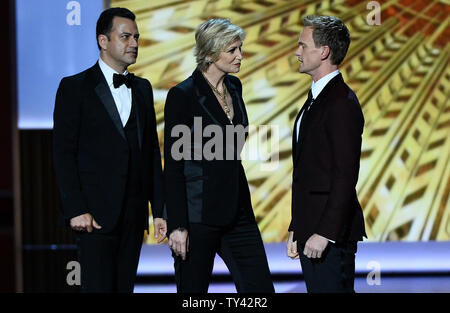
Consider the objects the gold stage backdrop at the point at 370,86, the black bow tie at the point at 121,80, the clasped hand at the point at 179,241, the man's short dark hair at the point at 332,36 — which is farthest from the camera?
the gold stage backdrop at the point at 370,86

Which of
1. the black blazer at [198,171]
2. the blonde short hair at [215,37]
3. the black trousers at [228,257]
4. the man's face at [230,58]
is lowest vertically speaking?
the black trousers at [228,257]

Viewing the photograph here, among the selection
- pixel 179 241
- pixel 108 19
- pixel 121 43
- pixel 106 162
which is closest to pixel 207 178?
pixel 179 241

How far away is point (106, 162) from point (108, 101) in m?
0.21

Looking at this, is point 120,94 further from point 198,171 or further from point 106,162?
point 198,171

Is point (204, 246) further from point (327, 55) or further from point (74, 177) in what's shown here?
point (327, 55)

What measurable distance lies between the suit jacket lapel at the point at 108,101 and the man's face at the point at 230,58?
38cm

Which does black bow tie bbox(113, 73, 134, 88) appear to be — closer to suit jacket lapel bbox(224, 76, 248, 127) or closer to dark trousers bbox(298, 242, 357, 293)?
suit jacket lapel bbox(224, 76, 248, 127)

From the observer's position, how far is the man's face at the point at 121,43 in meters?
2.19

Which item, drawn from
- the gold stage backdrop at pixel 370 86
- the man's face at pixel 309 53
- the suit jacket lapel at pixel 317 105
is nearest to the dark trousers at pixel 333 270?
the suit jacket lapel at pixel 317 105

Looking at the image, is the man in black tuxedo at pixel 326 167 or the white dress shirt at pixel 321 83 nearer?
the man in black tuxedo at pixel 326 167

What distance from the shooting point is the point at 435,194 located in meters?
4.23

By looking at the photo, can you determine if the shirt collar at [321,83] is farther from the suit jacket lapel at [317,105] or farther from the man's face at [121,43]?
the man's face at [121,43]

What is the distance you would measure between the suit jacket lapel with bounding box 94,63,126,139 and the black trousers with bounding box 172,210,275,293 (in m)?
0.42

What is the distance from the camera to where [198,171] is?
2111 millimetres
